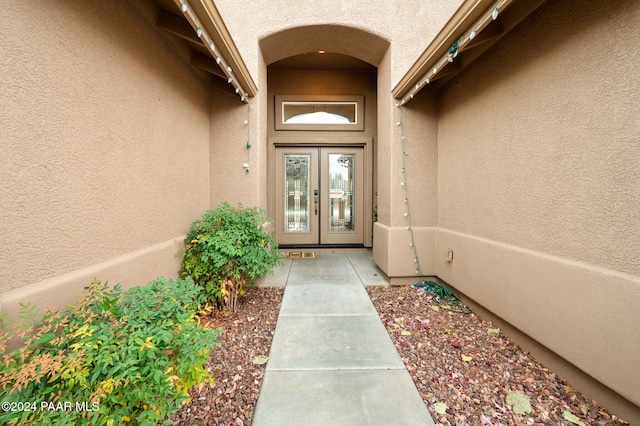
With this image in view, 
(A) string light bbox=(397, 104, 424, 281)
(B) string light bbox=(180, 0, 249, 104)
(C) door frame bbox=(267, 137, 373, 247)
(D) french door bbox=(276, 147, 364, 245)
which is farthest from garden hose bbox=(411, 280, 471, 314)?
(B) string light bbox=(180, 0, 249, 104)

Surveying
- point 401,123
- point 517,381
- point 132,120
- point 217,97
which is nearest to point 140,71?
point 132,120

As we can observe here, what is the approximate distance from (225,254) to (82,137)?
159cm

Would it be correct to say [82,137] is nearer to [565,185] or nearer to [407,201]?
[565,185]

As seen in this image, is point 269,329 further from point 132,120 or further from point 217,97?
point 217,97

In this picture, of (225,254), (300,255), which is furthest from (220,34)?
(300,255)

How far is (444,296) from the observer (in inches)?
138

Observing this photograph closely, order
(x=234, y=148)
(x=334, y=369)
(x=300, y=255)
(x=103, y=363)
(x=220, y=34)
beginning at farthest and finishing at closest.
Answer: (x=300, y=255) → (x=234, y=148) → (x=220, y=34) → (x=334, y=369) → (x=103, y=363)

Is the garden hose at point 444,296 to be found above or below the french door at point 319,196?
below

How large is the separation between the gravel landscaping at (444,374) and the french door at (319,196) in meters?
2.93

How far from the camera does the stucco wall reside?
1.39 metres

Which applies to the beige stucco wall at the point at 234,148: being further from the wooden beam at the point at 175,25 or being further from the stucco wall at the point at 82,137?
the wooden beam at the point at 175,25

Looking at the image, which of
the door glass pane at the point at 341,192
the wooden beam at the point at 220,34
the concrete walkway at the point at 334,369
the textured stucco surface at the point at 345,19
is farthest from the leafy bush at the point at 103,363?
the door glass pane at the point at 341,192

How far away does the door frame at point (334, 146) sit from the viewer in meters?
5.72

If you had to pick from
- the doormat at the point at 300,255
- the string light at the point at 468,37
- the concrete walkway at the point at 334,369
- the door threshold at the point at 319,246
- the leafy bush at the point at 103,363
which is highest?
the string light at the point at 468,37
